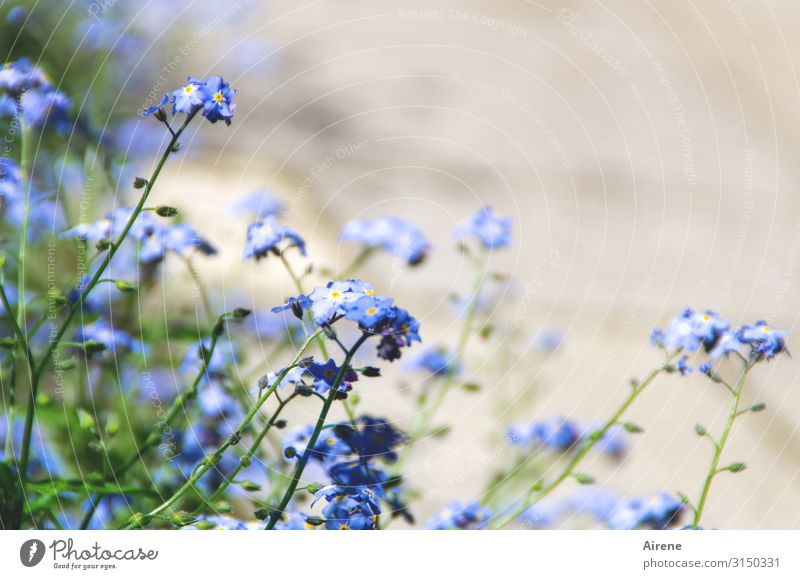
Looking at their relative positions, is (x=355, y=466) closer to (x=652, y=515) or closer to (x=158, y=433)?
(x=158, y=433)

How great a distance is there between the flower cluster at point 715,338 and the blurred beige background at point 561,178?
0.70 metres

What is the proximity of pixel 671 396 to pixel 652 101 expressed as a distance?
3.57ft

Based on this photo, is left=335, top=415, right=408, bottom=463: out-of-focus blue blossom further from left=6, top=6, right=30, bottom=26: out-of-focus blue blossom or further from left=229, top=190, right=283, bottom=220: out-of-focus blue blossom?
left=6, top=6, right=30, bottom=26: out-of-focus blue blossom

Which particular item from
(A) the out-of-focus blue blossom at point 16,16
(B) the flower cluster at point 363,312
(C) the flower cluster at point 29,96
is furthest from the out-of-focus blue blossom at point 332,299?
(A) the out-of-focus blue blossom at point 16,16

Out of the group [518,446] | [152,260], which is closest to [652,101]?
[518,446]

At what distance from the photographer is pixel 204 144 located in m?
2.47

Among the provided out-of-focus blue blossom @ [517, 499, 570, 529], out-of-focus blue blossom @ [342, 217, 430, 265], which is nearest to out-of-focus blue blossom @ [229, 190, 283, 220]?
out-of-focus blue blossom @ [342, 217, 430, 265]

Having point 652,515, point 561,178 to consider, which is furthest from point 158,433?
point 561,178

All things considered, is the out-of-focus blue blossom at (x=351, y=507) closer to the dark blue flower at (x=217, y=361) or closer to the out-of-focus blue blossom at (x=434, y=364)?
the dark blue flower at (x=217, y=361)

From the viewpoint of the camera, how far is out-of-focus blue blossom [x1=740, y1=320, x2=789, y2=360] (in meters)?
1.01

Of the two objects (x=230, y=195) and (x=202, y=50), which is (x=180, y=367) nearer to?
(x=230, y=195)
